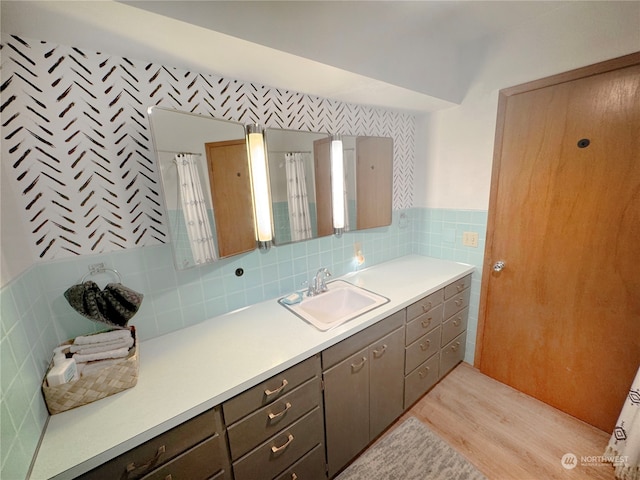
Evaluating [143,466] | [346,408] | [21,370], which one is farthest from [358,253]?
[21,370]

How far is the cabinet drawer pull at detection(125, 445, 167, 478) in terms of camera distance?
2.44 feet

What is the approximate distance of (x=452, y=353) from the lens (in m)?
1.99

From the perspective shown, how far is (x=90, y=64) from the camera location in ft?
3.11

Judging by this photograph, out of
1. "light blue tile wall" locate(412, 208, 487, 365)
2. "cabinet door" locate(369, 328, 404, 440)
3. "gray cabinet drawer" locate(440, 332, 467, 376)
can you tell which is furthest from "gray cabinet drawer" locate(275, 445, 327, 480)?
"light blue tile wall" locate(412, 208, 487, 365)

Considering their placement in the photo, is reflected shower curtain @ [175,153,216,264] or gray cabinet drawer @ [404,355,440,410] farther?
gray cabinet drawer @ [404,355,440,410]

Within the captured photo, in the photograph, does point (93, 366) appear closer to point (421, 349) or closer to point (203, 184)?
point (203, 184)

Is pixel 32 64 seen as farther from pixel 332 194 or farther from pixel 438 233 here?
pixel 438 233

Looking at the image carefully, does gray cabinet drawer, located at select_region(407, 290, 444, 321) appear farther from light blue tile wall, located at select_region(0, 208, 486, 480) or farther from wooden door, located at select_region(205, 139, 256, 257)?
wooden door, located at select_region(205, 139, 256, 257)

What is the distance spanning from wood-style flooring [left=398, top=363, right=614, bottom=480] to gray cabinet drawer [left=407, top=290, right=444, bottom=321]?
0.73 meters

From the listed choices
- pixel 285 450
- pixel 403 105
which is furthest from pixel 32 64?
pixel 403 105

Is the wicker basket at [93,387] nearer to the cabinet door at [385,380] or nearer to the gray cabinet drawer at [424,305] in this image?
the cabinet door at [385,380]

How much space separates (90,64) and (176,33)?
0.40 meters

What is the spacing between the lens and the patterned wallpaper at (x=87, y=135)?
0.87 metres

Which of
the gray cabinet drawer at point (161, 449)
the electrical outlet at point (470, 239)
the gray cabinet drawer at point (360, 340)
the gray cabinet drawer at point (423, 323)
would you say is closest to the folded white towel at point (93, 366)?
the gray cabinet drawer at point (161, 449)
